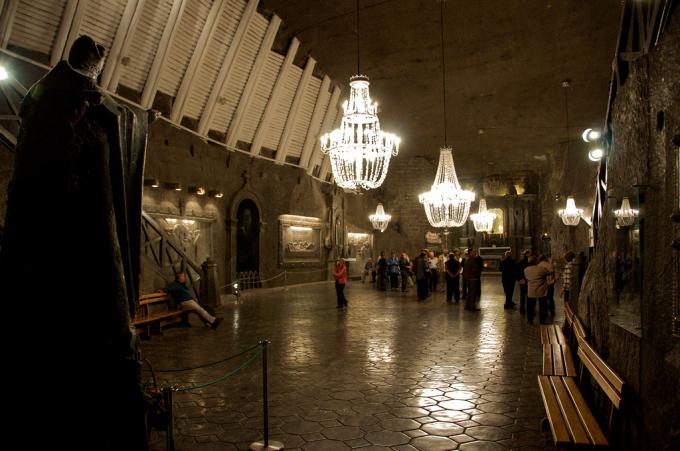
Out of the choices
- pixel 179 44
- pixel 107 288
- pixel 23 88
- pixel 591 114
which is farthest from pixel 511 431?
pixel 591 114

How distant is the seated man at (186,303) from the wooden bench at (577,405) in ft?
18.4

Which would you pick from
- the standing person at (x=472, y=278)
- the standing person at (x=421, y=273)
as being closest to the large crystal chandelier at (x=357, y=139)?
the standing person at (x=472, y=278)

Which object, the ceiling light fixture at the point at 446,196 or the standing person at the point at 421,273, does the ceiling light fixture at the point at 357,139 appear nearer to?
the ceiling light fixture at the point at 446,196

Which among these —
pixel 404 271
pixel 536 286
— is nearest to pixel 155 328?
pixel 536 286

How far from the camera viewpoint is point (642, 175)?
9.65 feet

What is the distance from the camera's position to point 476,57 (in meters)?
14.6

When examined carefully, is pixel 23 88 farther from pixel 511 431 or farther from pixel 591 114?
pixel 591 114

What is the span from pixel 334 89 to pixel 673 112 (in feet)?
48.9

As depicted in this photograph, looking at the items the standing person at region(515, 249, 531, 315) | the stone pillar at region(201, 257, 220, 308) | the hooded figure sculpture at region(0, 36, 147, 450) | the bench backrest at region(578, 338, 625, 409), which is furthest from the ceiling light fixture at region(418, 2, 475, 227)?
the hooded figure sculpture at region(0, 36, 147, 450)

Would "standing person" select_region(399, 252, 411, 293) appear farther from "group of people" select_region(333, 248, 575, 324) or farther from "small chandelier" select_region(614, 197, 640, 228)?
"small chandelier" select_region(614, 197, 640, 228)

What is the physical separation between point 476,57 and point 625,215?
1257 centimetres

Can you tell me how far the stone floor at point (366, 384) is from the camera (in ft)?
11.3

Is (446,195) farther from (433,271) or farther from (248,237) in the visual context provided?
(248,237)

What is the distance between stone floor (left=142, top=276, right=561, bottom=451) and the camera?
3.44 meters
